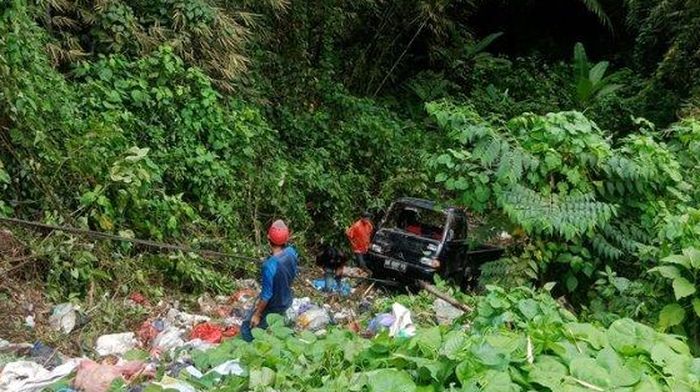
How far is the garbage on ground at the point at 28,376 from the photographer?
4438 millimetres

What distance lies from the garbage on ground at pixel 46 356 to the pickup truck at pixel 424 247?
5187mm

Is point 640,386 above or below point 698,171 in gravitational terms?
above

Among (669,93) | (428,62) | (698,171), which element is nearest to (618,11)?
(428,62)

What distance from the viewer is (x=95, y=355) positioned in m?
6.07

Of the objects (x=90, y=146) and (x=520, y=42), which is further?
(x=520, y=42)

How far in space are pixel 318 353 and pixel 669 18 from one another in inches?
581

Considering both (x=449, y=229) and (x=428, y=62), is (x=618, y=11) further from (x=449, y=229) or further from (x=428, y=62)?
(x=449, y=229)

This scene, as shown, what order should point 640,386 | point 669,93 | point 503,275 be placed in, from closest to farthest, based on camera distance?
point 640,386
point 503,275
point 669,93

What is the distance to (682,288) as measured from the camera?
5254 millimetres

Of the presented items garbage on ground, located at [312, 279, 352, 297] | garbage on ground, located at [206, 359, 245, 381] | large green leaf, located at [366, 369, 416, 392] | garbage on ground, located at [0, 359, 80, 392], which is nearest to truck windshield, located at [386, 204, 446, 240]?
garbage on ground, located at [312, 279, 352, 297]

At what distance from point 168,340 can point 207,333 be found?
0.33 m

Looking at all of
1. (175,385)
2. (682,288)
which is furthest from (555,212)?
(175,385)

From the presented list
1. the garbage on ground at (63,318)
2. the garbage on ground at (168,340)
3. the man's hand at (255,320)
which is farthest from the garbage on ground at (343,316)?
the garbage on ground at (63,318)

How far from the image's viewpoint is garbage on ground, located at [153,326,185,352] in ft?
20.6
